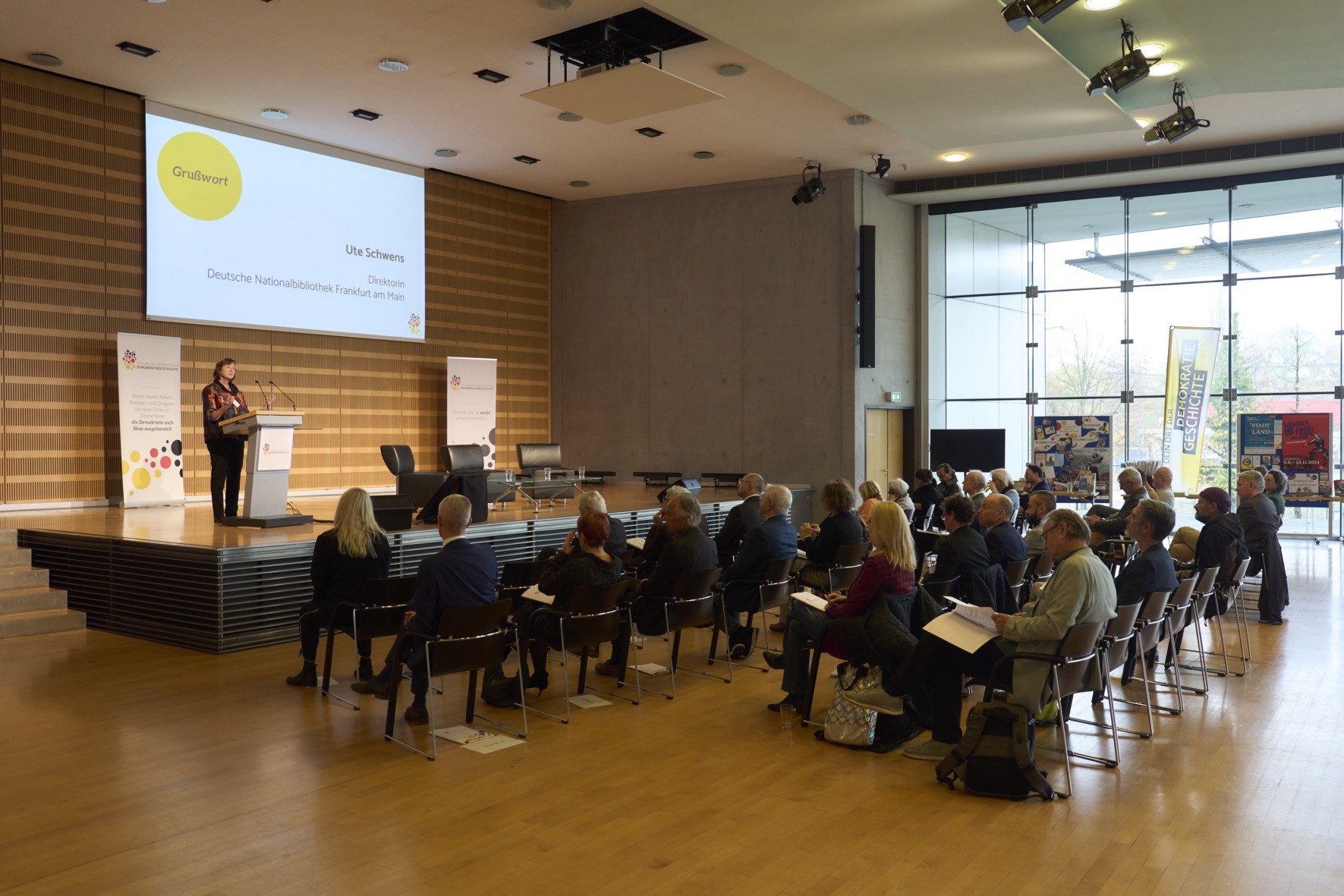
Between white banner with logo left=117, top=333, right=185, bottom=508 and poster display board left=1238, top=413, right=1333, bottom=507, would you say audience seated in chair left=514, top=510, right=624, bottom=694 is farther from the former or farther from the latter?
poster display board left=1238, top=413, right=1333, bottom=507

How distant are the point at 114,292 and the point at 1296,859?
1157 cm

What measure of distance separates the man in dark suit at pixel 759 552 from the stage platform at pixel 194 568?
2.93 metres

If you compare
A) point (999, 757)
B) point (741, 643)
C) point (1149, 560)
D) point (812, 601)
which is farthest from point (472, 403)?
point (999, 757)

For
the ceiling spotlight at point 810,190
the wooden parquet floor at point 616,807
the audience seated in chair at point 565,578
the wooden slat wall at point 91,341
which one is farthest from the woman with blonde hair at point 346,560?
the ceiling spotlight at point 810,190

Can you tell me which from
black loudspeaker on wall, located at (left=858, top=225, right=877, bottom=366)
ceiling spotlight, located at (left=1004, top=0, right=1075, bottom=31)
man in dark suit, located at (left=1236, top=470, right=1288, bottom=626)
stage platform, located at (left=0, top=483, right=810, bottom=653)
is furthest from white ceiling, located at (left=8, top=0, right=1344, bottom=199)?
stage platform, located at (left=0, top=483, right=810, bottom=653)

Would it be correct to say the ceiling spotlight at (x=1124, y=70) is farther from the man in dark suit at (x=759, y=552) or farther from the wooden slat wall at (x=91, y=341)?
the wooden slat wall at (x=91, y=341)

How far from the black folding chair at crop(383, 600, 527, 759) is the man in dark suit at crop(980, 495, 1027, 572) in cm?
321

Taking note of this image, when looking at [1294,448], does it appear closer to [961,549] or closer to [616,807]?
[961,549]

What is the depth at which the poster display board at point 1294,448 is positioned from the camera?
12.2 meters

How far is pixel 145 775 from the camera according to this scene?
4496mm

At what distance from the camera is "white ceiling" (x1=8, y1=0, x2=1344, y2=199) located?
6898mm

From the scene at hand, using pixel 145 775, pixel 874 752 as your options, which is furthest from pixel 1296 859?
pixel 145 775

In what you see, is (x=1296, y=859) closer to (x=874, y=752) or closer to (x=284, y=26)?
(x=874, y=752)

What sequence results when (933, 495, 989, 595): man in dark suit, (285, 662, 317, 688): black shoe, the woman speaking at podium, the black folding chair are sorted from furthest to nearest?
the woman speaking at podium < (285, 662, 317, 688): black shoe < (933, 495, 989, 595): man in dark suit < the black folding chair
